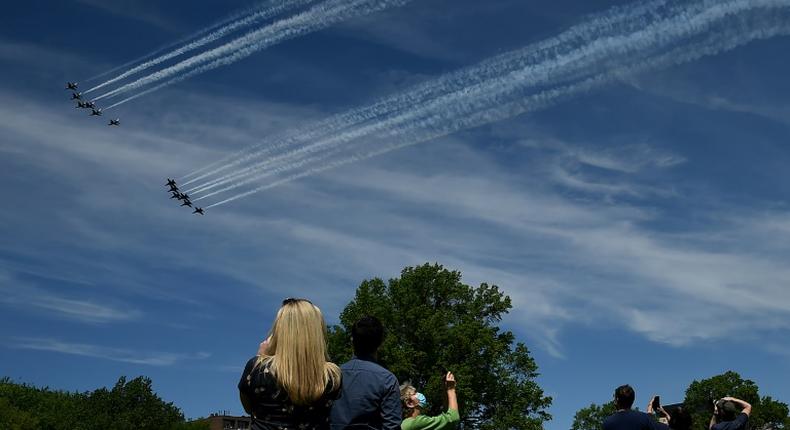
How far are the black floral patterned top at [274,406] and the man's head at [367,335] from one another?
0.87 meters

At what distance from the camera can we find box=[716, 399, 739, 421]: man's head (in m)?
12.2

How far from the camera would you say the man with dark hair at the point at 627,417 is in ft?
36.6

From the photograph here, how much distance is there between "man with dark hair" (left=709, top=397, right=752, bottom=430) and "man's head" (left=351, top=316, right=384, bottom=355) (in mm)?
6838

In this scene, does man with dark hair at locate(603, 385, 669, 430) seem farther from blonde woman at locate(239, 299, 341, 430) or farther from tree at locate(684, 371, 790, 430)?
tree at locate(684, 371, 790, 430)

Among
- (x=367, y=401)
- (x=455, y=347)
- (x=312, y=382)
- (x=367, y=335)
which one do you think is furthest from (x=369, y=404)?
(x=455, y=347)

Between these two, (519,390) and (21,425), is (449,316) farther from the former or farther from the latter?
(21,425)

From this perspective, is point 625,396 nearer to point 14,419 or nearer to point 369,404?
point 369,404

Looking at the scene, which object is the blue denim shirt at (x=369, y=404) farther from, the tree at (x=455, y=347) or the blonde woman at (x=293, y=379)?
the tree at (x=455, y=347)

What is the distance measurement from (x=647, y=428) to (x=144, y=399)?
331ft

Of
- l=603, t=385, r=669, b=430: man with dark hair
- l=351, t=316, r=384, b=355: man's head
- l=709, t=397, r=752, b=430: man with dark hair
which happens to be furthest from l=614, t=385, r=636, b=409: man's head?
l=351, t=316, r=384, b=355: man's head

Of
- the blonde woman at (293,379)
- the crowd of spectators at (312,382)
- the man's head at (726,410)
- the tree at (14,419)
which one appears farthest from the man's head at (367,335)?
the tree at (14,419)

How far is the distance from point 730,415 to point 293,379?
8.26 metres

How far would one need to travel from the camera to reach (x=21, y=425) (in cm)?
10762

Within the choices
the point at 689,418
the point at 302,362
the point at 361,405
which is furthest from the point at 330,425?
the point at 689,418
